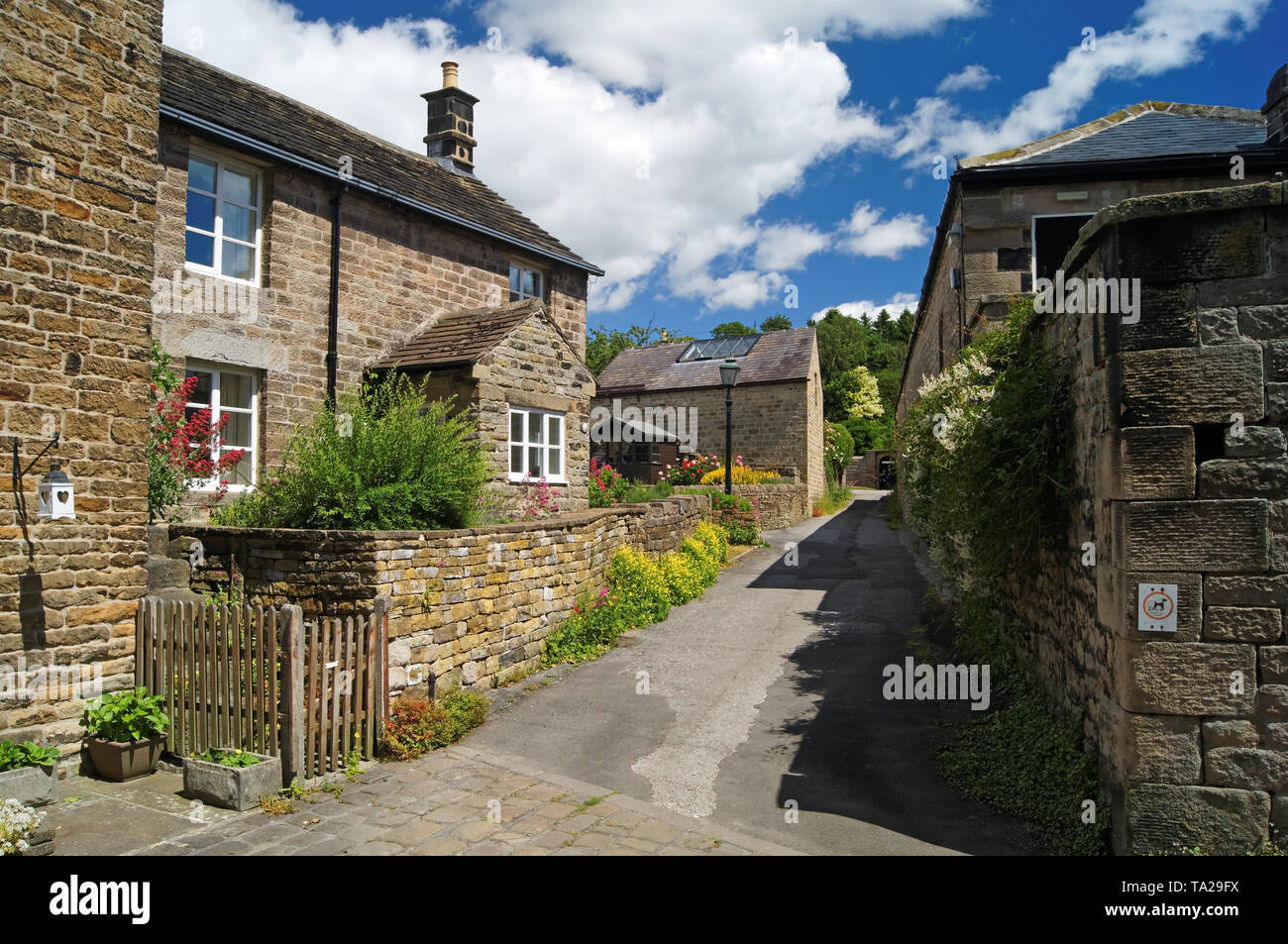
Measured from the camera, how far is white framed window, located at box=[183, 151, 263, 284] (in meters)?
10.6

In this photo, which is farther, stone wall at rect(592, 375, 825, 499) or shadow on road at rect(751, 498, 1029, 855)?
stone wall at rect(592, 375, 825, 499)

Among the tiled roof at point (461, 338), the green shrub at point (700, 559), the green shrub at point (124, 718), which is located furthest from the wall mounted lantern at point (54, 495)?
the green shrub at point (700, 559)

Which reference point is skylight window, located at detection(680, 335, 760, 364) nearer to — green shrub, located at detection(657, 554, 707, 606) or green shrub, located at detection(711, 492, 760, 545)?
green shrub, located at detection(711, 492, 760, 545)

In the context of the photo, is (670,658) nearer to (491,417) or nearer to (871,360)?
(491,417)

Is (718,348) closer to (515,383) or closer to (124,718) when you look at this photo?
(515,383)

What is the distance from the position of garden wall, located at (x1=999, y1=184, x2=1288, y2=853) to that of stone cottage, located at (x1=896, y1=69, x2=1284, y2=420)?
6396 mm

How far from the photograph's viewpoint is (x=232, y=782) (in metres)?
5.74

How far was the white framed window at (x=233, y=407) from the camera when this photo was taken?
10.7 metres

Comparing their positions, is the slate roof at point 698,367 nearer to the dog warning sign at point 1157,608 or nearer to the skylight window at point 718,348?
the skylight window at point 718,348

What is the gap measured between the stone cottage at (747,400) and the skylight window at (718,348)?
0.14ft

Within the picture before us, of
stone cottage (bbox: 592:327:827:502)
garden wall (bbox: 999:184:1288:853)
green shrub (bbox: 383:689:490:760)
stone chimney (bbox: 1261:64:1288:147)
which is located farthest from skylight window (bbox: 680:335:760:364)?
garden wall (bbox: 999:184:1288:853)

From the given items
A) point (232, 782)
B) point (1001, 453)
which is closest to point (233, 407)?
point (232, 782)
